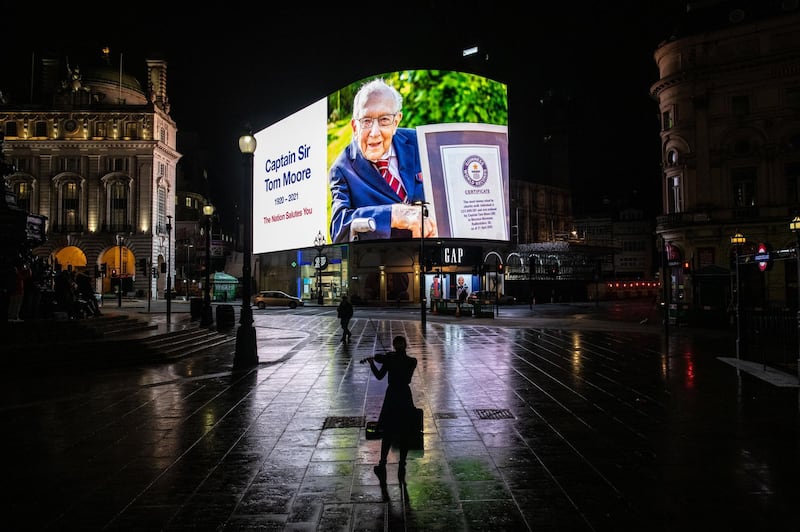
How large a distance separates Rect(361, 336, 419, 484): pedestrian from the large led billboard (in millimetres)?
38635

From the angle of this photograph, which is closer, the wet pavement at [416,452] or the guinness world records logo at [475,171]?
the wet pavement at [416,452]

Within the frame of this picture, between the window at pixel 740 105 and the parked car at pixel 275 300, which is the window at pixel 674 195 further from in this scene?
the parked car at pixel 275 300

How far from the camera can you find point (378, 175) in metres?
45.9

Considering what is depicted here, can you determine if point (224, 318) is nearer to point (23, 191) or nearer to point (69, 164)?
point (69, 164)

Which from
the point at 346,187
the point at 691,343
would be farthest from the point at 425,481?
the point at 346,187

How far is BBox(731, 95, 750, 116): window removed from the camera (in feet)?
122

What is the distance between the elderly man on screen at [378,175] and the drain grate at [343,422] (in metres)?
37.0

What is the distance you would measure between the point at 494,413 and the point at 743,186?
124 ft

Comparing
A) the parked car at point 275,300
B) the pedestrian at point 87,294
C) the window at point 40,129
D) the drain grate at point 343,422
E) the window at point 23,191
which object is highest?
the window at point 40,129

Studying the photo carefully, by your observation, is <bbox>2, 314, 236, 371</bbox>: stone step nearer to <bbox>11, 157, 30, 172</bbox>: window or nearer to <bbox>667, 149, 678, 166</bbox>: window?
<bbox>667, 149, 678, 166</bbox>: window

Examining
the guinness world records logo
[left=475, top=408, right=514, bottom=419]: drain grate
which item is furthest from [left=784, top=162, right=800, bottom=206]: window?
[left=475, top=408, right=514, bottom=419]: drain grate

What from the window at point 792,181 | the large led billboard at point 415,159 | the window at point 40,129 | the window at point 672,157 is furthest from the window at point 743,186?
the window at point 40,129

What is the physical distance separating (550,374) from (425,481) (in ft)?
25.0

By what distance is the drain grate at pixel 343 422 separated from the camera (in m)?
8.05
